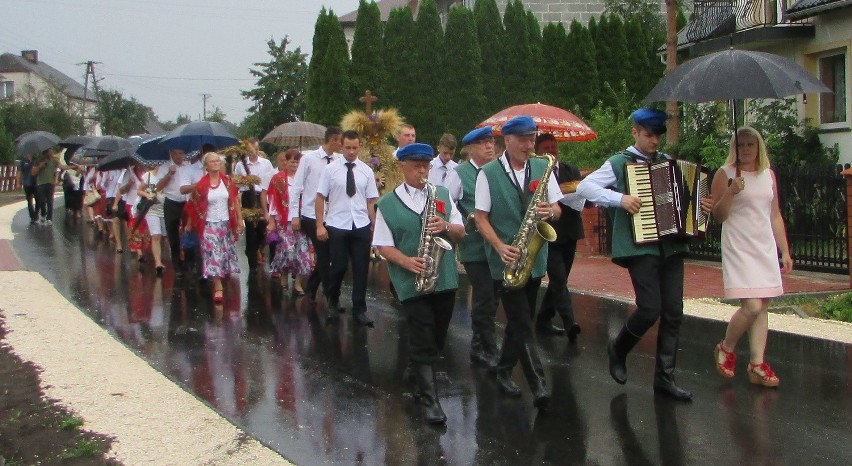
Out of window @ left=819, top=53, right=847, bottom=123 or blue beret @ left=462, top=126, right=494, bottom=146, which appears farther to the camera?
window @ left=819, top=53, right=847, bottom=123

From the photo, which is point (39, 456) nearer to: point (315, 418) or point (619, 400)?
point (315, 418)

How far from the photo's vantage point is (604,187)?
7094mm

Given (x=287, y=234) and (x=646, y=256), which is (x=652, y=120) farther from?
(x=287, y=234)

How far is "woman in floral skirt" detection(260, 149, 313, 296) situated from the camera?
12.5 metres

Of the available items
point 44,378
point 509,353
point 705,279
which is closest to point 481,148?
point 509,353

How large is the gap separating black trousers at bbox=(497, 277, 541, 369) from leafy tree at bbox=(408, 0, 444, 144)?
25319 mm

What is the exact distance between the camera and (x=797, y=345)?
907 cm

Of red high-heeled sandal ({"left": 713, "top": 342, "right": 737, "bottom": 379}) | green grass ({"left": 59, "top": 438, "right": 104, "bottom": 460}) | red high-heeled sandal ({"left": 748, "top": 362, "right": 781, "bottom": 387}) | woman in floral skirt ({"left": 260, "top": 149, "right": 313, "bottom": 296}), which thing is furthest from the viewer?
woman in floral skirt ({"left": 260, "top": 149, "right": 313, "bottom": 296})

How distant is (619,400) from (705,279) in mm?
6745

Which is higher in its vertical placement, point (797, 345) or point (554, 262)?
point (554, 262)

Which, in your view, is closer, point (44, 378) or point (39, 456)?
point (39, 456)

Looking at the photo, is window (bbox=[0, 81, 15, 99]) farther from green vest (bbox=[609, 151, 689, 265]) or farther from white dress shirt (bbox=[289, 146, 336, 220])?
green vest (bbox=[609, 151, 689, 265])

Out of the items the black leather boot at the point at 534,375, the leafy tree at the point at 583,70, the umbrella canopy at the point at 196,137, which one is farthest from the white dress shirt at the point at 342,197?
the leafy tree at the point at 583,70

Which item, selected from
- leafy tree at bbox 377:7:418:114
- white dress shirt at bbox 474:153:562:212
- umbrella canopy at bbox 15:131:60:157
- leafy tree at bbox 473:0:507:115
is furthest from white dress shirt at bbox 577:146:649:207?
leafy tree at bbox 377:7:418:114
